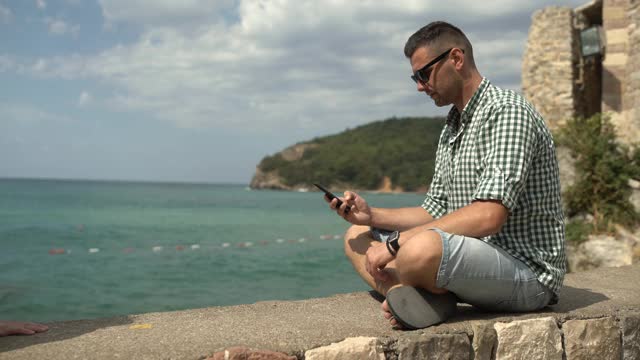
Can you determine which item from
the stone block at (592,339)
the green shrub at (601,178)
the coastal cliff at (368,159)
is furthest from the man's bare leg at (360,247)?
the coastal cliff at (368,159)

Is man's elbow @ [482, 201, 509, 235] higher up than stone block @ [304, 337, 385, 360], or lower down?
higher up

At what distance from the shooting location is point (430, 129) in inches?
3927

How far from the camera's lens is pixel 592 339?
3338 mm

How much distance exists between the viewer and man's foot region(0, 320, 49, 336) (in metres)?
2.89

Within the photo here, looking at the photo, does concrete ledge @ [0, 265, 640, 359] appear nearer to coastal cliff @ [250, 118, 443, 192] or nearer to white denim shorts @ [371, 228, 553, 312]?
white denim shorts @ [371, 228, 553, 312]

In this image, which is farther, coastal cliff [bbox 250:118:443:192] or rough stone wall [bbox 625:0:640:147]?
coastal cliff [bbox 250:118:443:192]

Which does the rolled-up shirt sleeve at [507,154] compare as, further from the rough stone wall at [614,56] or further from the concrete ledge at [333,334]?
the rough stone wall at [614,56]

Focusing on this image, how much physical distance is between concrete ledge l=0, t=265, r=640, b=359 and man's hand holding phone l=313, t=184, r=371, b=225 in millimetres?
516

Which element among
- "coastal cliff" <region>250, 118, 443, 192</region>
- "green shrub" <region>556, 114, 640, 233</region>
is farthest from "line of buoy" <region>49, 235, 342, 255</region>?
"coastal cliff" <region>250, 118, 443, 192</region>

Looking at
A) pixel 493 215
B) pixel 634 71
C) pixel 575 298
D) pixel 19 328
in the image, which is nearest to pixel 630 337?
pixel 575 298

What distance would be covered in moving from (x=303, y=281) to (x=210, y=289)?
231 cm

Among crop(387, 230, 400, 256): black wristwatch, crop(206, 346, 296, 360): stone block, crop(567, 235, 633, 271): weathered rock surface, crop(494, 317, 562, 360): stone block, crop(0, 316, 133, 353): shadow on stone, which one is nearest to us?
crop(206, 346, 296, 360): stone block

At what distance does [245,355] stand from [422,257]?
90 cm

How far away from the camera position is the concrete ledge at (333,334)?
271 centimetres
